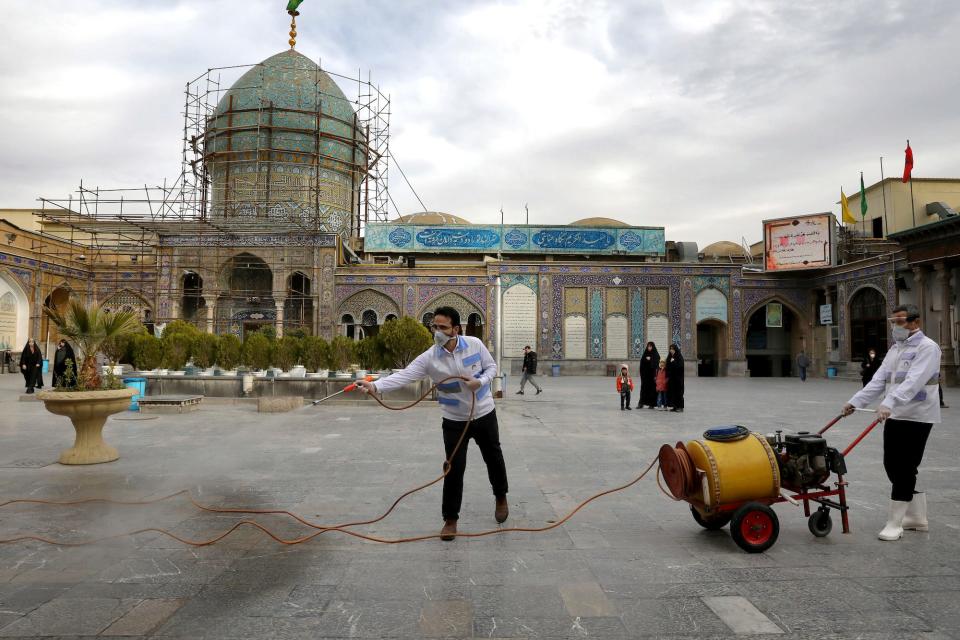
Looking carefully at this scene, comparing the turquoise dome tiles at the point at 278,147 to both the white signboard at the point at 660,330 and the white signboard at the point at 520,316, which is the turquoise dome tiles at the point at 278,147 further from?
the white signboard at the point at 660,330

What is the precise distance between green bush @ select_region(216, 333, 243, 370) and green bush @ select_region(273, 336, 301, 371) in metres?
0.91

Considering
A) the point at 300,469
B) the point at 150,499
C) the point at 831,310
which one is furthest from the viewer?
the point at 831,310

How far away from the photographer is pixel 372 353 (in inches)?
547

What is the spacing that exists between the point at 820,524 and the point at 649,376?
326 inches

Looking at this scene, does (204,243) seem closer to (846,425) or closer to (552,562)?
(846,425)

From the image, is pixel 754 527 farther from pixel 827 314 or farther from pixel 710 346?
pixel 710 346

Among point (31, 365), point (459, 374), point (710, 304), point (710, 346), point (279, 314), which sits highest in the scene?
point (710, 304)

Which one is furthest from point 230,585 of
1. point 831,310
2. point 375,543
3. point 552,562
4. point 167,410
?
point 831,310

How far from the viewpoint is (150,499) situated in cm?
476

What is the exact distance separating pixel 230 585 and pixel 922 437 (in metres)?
3.86

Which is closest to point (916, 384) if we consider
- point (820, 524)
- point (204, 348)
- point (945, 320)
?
point (820, 524)

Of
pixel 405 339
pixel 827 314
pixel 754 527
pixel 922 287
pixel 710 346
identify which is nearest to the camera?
pixel 754 527

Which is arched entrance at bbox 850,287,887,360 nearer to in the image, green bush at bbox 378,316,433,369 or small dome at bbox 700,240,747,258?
small dome at bbox 700,240,747,258

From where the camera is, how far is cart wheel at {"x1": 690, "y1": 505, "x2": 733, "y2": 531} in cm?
366
